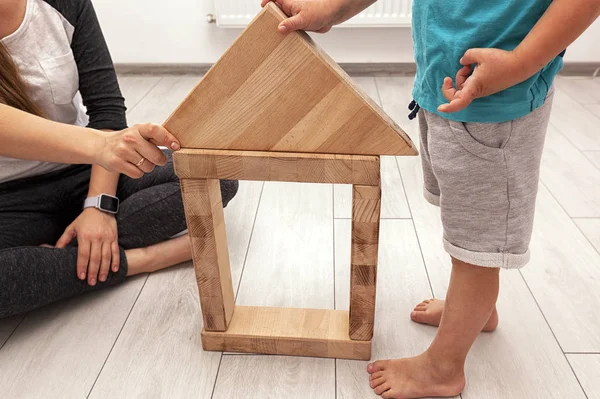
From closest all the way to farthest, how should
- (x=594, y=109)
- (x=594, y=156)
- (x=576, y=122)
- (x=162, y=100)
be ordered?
(x=594, y=156)
(x=576, y=122)
(x=594, y=109)
(x=162, y=100)

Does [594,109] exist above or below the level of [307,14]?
below

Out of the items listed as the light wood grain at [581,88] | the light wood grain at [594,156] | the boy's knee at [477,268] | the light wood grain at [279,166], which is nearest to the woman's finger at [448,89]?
the light wood grain at [279,166]

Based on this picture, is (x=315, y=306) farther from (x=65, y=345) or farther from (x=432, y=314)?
(x=65, y=345)

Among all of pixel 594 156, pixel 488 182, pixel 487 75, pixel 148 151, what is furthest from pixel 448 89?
pixel 594 156

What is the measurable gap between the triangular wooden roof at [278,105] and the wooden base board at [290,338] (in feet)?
1.11

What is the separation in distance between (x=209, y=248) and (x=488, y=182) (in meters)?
0.42

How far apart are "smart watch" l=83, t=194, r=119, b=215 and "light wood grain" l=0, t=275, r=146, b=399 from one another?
6.1 inches

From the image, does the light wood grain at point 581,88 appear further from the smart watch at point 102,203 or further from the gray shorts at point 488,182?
the smart watch at point 102,203

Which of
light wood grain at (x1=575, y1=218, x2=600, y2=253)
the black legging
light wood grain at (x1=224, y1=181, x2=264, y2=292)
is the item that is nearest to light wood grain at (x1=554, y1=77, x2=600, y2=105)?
light wood grain at (x1=575, y1=218, x2=600, y2=253)

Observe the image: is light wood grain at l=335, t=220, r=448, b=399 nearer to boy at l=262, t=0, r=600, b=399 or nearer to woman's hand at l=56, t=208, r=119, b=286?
boy at l=262, t=0, r=600, b=399

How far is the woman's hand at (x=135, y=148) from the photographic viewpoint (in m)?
0.77

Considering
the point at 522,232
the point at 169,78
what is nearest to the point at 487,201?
the point at 522,232

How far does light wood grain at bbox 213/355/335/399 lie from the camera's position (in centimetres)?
88

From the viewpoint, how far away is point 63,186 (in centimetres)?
113
